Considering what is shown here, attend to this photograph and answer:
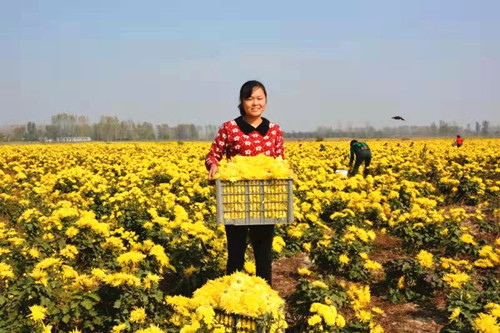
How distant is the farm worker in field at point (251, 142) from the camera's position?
390cm

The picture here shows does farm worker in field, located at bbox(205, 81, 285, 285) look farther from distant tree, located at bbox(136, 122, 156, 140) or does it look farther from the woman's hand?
distant tree, located at bbox(136, 122, 156, 140)

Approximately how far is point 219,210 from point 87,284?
1.88 m

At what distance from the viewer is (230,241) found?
413cm

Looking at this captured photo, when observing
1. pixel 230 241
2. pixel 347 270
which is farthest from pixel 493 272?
pixel 230 241

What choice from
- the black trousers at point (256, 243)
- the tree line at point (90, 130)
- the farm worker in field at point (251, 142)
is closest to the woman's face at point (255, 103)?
the farm worker in field at point (251, 142)

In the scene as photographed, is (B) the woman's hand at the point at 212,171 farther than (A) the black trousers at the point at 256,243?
No

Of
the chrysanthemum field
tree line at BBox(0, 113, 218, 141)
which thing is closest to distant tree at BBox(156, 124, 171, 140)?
tree line at BBox(0, 113, 218, 141)

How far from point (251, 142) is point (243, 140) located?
0.08m

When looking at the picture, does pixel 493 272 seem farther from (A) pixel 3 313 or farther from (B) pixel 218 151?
(A) pixel 3 313

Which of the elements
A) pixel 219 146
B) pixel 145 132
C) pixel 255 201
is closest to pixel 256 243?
pixel 255 201

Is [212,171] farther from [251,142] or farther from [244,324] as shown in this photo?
[244,324]

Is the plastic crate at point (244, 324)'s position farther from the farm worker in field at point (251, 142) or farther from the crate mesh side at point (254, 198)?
the farm worker in field at point (251, 142)

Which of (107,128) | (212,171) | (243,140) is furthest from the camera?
(107,128)

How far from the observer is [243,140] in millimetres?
3982
